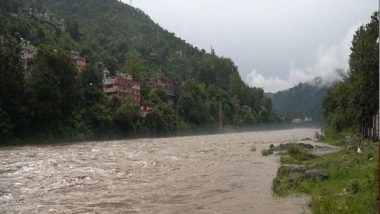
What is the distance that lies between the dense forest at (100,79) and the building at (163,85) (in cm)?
240

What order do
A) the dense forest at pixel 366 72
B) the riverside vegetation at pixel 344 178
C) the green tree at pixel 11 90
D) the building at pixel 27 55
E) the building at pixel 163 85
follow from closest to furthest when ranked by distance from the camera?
the riverside vegetation at pixel 344 178 < the dense forest at pixel 366 72 < the green tree at pixel 11 90 < the building at pixel 27 55 < the building at pixel 163 85

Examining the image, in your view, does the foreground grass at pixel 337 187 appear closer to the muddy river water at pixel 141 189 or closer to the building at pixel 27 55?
the muddy river water at pixel 141 189

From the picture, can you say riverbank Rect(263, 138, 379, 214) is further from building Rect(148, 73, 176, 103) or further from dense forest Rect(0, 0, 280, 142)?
building Rect(148, 73, 176, 103)

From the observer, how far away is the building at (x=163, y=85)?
114406 mm

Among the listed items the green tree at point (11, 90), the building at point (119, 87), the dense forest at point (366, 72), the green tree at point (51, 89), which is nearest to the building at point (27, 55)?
the green tree at point (51, 89)

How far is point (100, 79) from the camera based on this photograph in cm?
8062

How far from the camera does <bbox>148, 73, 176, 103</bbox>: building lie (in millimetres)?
114406

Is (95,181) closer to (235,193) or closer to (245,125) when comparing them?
(235,193)

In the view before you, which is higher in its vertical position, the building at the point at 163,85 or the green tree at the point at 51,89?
the building at the point at 163,85

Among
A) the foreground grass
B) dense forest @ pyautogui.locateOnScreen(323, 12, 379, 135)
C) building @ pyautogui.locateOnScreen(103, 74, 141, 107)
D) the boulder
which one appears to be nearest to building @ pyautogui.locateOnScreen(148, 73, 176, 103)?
building @ pyautogui.locateOnScreen(103, 74, 141, 107)

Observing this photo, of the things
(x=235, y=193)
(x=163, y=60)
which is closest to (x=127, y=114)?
(x=235, y=193)

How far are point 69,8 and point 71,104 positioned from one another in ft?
362

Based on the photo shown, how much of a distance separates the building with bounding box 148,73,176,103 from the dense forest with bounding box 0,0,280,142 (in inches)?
94.4

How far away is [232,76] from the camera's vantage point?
523ft
